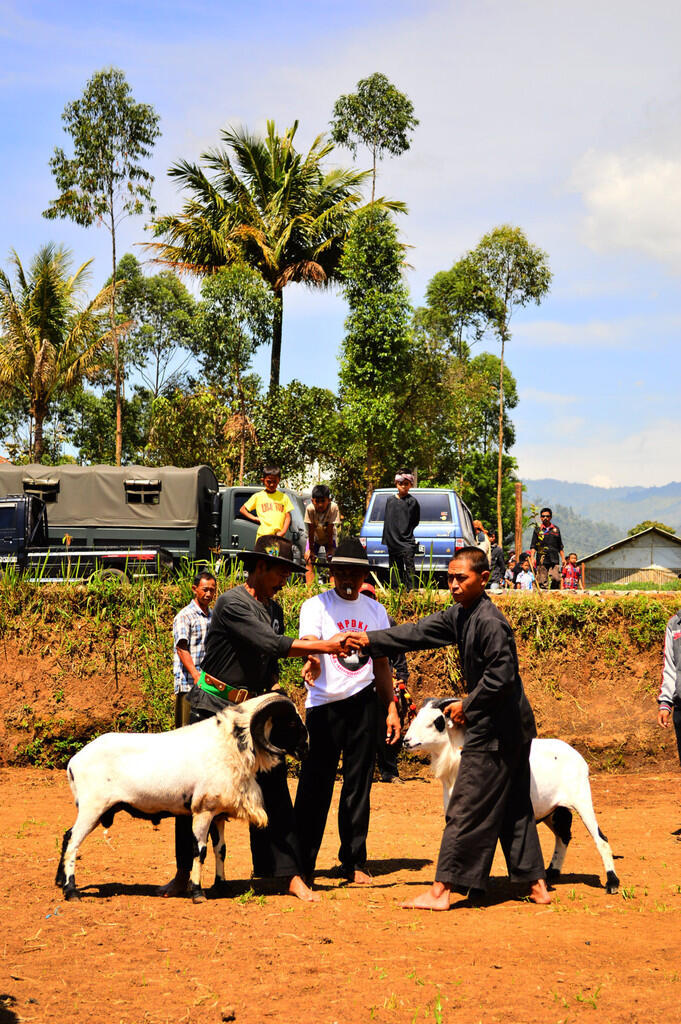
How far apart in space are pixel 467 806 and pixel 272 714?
4.30 ft

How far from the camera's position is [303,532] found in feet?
66.4

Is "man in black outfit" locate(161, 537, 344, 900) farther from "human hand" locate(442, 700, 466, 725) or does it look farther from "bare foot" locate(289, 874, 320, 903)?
"human hand" locate(442, 700, 466, 725)

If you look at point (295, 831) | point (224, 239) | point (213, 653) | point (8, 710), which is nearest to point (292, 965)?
point (295, 831)

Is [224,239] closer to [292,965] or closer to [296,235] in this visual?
[296,235]

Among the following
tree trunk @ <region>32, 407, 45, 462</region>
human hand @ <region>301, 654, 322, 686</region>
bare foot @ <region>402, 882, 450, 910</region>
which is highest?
tree trunk @ <region>32, 407, 45, 462</region>

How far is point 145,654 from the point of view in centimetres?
1245

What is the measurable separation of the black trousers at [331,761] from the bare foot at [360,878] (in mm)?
328

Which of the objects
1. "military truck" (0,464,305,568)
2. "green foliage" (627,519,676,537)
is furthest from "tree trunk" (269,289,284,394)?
"green foliage" (627,519,676,537)

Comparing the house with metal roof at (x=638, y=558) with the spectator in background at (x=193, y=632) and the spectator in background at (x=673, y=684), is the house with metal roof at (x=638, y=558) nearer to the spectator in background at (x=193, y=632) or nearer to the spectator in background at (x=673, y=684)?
the spectator in background at (x=673, y=684)

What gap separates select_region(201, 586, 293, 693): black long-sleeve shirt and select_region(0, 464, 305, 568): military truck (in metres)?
12.5

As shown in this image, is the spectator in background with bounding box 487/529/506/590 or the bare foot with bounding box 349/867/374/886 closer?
the bare foot with bounding box 349/867/374/886

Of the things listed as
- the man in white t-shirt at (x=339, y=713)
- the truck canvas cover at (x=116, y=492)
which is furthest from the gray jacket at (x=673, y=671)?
the truck canvas cover at (x=116, y=492)

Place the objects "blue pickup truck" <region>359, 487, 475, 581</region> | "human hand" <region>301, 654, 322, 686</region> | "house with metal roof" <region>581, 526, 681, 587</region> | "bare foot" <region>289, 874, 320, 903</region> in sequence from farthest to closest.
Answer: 1. "house with metal roof" <region>581, 526, 681, 587</region>
2. "blue pickup truck" <region>359, 487, 475, 581</region>
3. "human hand" <region>301, 654, 322, 686</region>
4. "bare foot" <region>289, 874, 320, 903</region>

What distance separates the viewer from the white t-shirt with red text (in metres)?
6.84
